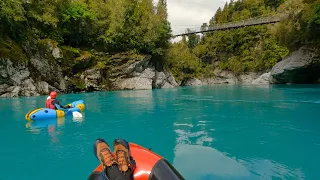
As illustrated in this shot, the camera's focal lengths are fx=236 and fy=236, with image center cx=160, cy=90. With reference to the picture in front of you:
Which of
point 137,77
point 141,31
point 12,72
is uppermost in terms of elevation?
point 141,31

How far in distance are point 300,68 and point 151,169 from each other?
24.5m

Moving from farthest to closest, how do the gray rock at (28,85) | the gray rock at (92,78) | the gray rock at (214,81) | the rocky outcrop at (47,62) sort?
the gray rock at (214,81) → the gray rock at (92,78) → the rocky outcrop at (47,62) → the gray rock at (28,85)

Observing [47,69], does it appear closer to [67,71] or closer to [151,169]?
[67,71]

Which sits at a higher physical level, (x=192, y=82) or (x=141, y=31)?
(x=141, y=31)

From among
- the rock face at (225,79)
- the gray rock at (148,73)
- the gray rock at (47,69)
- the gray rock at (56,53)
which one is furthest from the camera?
the rock face at (225,79)

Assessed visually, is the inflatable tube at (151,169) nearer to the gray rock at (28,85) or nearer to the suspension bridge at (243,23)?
the gray rock at (28,85)

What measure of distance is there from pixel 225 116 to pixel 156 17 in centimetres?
2485

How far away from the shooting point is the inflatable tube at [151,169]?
2125 mm

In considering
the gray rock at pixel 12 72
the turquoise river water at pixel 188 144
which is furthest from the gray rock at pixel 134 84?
the turquoise river water at pixel 188 144

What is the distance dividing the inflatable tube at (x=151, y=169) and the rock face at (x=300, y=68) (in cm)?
2345

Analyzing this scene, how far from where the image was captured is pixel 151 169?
2230mm

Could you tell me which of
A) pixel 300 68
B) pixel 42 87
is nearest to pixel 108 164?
pixel 42 87

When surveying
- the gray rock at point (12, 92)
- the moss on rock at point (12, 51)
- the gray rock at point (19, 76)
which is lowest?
the gray rock at point (12, 92)

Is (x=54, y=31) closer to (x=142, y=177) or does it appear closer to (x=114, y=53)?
(x=114, y=53)
